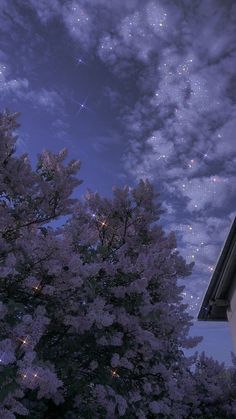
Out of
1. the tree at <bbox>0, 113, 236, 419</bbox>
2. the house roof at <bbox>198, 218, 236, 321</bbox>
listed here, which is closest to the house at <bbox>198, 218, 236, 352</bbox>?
the house roof at <bbox>198, 218, 236, 321</bbox>

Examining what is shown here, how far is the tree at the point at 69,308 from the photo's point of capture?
364 cm

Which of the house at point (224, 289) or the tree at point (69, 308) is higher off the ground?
the house at point (224, 289)

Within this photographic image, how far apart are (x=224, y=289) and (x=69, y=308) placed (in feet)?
24.0

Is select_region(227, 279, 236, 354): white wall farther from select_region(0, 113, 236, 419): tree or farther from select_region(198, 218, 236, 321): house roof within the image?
select_region(0, 113, 236, 419): tree

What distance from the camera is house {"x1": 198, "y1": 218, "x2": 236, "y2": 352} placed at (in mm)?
10148

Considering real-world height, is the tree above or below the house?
below

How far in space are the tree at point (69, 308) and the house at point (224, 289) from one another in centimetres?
348

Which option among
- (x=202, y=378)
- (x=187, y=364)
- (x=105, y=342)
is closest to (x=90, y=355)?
(x=105, y=342)

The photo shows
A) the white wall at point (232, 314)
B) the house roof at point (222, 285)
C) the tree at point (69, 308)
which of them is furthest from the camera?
the white wall at point (232, 314)

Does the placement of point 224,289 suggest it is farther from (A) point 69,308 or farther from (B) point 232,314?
(A) point 69,308

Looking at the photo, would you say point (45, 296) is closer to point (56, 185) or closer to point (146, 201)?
point (56, 185)

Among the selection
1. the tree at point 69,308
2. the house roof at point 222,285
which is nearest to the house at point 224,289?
the house roof at point 222,285

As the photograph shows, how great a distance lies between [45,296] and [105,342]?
98 cm

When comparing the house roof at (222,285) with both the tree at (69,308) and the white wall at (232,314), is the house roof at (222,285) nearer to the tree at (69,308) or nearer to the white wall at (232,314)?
the white wall at (232,314)
